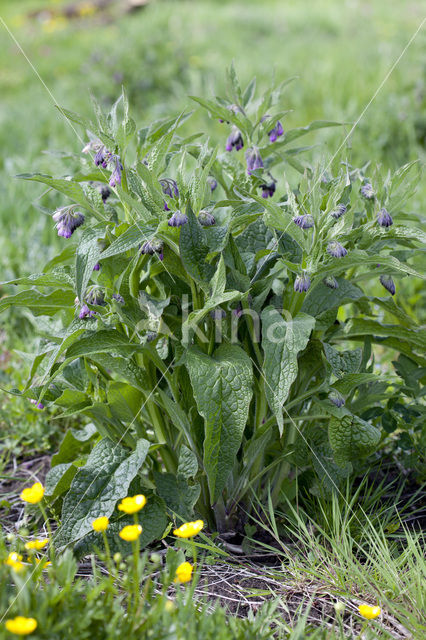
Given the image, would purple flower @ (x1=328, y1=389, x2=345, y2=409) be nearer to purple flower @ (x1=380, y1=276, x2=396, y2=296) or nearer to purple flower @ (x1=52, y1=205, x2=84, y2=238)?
purple flower @ (x1=380, y1=276, x2=396, y2=296)

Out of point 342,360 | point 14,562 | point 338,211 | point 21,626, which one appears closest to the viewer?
point 21,626

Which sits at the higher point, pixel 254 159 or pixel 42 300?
pixel 254 159

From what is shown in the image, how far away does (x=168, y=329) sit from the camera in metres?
1.68

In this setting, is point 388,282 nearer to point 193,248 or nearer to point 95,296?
point 193,248

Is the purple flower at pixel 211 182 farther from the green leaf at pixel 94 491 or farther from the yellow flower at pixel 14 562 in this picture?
the yellow flower at pixel 14 562

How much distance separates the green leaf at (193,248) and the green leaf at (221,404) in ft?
0.72

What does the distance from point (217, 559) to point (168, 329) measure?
2.18 ft

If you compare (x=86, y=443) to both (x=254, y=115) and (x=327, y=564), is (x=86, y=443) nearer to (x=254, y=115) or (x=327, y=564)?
(x=327, y=564)

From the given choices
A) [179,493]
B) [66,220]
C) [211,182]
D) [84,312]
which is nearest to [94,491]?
[179,493]

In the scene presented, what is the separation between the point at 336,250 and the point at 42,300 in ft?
2.56

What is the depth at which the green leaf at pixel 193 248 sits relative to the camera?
156cm

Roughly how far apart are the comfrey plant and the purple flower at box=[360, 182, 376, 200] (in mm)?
22

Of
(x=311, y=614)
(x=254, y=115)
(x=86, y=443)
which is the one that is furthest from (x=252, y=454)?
(x=254, y=115)

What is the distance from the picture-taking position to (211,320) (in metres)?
1.71
